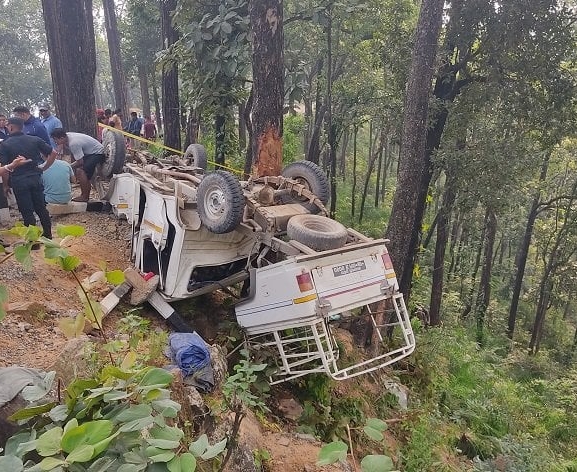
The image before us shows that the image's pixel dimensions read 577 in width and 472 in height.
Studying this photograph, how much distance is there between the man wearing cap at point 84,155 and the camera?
7.66 metres

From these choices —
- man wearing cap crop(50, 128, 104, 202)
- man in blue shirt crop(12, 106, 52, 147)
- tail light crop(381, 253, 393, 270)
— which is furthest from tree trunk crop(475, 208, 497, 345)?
man in blue shirt crop(12, 106, 52, 147)

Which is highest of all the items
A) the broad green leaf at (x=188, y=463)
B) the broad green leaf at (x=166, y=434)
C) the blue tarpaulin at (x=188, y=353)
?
the broad green leaf at (x=188, y=463)

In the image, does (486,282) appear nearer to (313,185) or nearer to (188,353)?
(313,185)

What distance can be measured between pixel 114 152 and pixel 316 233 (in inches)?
159

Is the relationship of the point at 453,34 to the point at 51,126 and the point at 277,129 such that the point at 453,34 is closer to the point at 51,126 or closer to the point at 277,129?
the point at 277,129

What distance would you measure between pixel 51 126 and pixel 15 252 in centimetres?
796

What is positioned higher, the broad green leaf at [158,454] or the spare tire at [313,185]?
the broad green leaf at [158,454]

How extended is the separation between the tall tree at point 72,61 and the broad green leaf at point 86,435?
→ 954 cm

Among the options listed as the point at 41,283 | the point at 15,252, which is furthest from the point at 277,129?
the point at 15,252

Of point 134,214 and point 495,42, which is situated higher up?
point 495,42

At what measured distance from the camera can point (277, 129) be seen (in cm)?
751

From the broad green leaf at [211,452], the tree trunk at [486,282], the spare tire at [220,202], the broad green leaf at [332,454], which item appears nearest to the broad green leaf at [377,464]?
the broad green leaf at [332,454]

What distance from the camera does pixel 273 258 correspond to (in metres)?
5.54

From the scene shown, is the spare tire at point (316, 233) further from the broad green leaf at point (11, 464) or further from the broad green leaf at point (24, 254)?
the broad green leaf at point (11, 464)
